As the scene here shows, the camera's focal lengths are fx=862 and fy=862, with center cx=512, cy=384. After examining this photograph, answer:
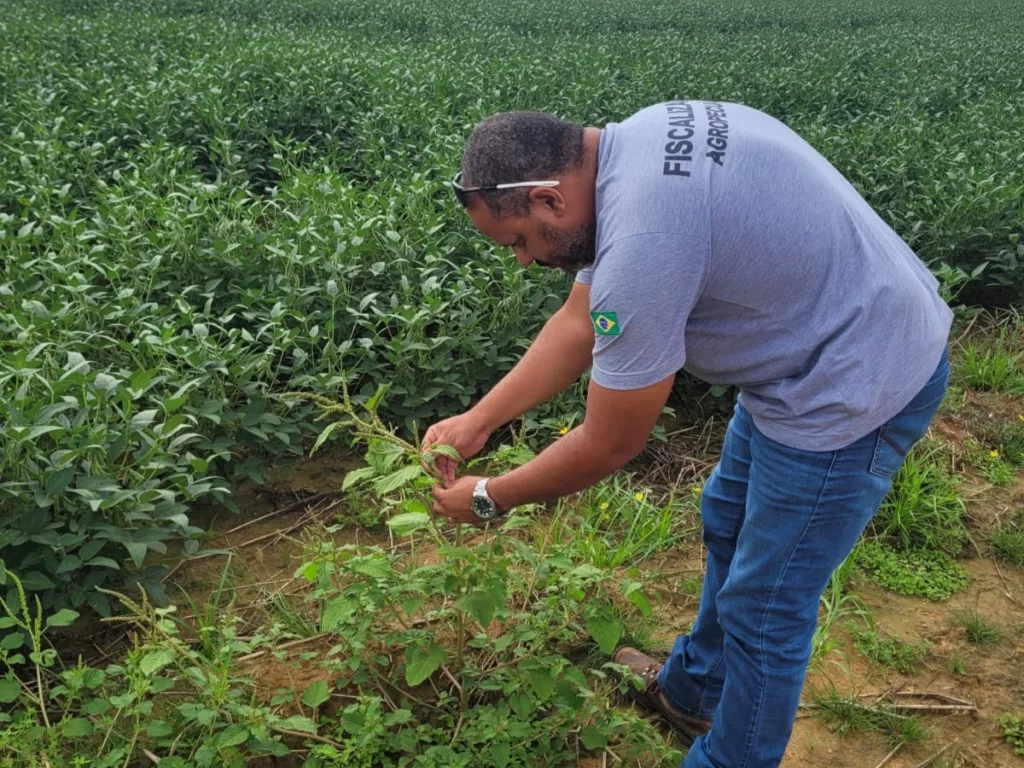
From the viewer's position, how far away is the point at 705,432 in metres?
4.10

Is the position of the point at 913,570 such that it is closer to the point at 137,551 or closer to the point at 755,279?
the point at 755,279

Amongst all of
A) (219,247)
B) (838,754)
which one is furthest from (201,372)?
(838,754)

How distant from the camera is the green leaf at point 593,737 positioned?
88.4 inches

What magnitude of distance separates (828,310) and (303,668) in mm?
1848

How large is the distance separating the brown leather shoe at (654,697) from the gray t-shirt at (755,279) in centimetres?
112

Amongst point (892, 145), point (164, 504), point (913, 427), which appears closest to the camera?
point (913, 427)

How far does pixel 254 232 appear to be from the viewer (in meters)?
4.43

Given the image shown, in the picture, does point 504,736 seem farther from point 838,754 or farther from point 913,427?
point 913,427

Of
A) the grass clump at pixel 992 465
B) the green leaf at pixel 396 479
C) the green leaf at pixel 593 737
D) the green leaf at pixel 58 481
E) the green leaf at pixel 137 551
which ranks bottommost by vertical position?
the grass clump at pixel 992 465

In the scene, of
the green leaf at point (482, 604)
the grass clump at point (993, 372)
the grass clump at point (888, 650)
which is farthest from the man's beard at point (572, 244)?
the grass clump at point (993, 372)

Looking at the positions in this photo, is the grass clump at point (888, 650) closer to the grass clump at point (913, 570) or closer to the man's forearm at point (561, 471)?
the grass clump at point (913, 570)

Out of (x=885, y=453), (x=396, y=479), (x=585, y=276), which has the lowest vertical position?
(x=396, y=479)

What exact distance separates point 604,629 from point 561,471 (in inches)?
21.7

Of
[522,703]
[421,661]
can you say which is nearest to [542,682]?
[522,703]
